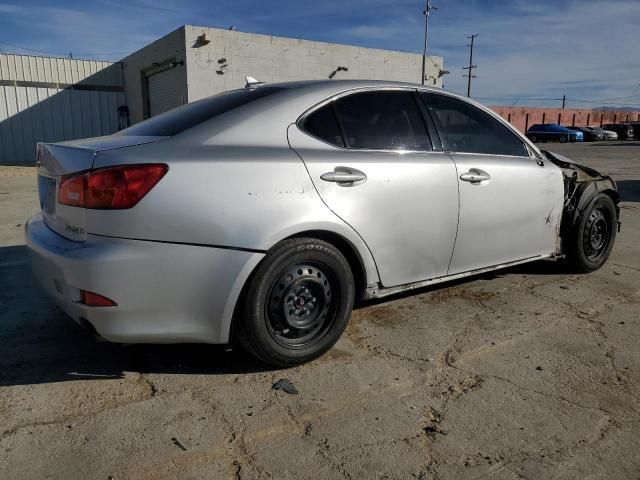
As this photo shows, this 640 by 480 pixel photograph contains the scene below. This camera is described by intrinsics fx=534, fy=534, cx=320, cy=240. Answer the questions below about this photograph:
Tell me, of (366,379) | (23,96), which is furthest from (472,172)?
(23,96)

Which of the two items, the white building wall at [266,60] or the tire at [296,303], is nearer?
the tire at [296,303]

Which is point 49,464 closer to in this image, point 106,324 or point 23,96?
point 106,324

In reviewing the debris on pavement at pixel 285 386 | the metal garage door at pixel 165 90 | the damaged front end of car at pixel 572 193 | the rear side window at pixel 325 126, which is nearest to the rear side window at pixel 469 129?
the damaged front end of car at pixel 572 193

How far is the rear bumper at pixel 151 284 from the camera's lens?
8.00ft

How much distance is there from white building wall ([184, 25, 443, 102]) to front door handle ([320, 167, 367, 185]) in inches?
580

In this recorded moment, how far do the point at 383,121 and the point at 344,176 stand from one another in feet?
2.02

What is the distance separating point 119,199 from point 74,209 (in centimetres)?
31

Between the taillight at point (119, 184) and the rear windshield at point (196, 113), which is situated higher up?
the rear windshield at point (196, 113)

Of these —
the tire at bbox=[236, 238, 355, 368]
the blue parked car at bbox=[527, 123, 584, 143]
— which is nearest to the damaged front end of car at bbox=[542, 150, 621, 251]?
the tire at bbox=[236, 238, 355, 368]

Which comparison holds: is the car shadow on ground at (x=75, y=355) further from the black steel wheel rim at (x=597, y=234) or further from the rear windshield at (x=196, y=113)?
the black steel wheel rim at (x=597, y=234)

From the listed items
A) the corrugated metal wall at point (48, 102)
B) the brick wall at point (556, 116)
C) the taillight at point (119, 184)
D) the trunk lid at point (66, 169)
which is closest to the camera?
the taillight at point (119, 184)

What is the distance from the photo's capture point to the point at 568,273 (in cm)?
486

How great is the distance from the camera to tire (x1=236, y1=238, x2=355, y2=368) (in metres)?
2.72

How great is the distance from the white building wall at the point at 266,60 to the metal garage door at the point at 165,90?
33.4 inches
